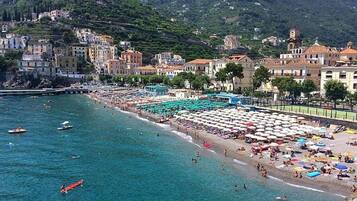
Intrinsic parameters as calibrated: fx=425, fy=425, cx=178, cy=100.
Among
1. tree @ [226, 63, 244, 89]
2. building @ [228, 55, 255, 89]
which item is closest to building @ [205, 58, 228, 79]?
building @ [228, 55, 255, 89]

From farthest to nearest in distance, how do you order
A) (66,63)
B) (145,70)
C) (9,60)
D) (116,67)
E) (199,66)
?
(116,67), (66,63), (145,70), (9,60), (199,66)

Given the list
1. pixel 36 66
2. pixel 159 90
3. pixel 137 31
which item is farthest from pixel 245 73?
pixel 137 31

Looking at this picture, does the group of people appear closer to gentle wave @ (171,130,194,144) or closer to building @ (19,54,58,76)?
gentle wave @ (171,130,194,144)

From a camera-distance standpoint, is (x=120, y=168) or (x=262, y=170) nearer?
(x=262, y=170)

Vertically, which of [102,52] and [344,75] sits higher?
[102,52]

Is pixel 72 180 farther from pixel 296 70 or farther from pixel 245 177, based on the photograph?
pixel 296 70

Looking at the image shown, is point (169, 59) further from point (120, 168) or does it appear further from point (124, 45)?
point (120, 168)

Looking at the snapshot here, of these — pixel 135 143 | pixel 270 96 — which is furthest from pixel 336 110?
pixel 135 143
